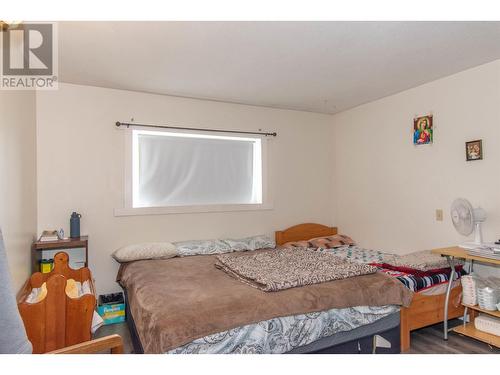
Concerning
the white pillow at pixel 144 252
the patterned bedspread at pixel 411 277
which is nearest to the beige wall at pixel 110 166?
the white pillow at pixel 144 252

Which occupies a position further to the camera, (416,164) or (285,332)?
(416,164)

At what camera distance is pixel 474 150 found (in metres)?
2.81

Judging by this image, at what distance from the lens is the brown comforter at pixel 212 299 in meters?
1.66

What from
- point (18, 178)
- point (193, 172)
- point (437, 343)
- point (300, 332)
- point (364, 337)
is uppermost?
point (193, 172)

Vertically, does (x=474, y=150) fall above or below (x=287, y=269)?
above

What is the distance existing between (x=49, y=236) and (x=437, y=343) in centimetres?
348

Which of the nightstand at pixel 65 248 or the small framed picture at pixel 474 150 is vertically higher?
the small framed picture at pixel 474 150

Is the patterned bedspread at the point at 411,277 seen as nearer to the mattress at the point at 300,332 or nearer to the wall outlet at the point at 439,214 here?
the mattress at the point at 300,332

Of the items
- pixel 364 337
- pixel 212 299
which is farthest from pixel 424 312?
pixel 212 299

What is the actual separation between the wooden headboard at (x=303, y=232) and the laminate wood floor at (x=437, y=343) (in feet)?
5.89

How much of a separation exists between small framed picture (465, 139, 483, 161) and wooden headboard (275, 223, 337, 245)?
202 cm

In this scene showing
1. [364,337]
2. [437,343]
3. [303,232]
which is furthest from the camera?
[303,232]

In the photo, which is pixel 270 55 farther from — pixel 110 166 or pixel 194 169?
pixel 110 166

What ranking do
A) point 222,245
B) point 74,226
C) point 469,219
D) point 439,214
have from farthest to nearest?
point 222,245
point 439,214
point 74,226
point 469,219
